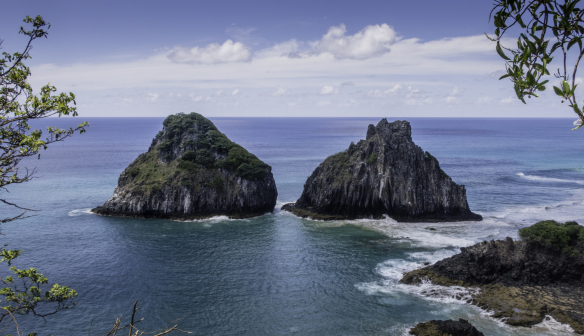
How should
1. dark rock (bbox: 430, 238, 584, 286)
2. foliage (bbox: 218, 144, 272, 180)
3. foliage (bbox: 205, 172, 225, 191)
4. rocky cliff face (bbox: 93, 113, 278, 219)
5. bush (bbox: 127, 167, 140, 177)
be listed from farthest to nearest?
1. bush (bbox: 127, 167, 140, 177)
2. foliage (bbox: 218, 144, 272, 180)
3. foliage (bbox: 205, 172, 225, 191)
4. rocky cliff face (bbox: 93, 113, 278, 219)
5. dark rock (bbox: 430, 238, 584, 286)

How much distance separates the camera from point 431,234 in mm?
53719

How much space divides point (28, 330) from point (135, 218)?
109 feet

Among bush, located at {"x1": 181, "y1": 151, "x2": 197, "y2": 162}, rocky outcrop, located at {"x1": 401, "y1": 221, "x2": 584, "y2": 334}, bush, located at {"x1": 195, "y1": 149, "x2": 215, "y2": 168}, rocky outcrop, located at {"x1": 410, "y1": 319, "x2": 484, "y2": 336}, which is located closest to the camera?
rocky outcrop, located at {"x1": 410, "y1": 319, "x2": 484, "y2": 336}

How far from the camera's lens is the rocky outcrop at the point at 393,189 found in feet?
199

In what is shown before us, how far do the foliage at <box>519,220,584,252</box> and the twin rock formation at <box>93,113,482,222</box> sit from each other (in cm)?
2035

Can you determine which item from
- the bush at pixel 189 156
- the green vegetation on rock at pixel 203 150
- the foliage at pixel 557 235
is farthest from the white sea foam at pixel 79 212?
the foliage at pixel 557 235

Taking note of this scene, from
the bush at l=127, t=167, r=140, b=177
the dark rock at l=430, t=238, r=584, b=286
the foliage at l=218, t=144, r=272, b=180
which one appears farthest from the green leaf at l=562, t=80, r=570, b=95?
the bush at l=127, t=167, r=140, b=177

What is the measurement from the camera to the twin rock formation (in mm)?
61250

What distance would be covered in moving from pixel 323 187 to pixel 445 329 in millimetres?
38279

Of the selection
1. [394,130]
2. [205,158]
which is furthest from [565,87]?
[205,158]

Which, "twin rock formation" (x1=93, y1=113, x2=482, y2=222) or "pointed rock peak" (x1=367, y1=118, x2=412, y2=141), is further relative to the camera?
"pointed rock peak" (x1=367, y1=118, x2=412, y2=141)

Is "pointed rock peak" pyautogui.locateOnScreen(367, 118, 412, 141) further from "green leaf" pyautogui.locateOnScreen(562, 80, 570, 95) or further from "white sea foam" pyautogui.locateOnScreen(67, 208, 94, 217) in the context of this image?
"green leaf" pyautogui.locateOnScreen(562, 80, 570, 95)

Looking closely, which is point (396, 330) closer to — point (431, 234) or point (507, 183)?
point (431, 234)

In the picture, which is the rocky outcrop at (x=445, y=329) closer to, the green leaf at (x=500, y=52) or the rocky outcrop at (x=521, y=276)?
the rocky outcrop at (x=521, y=276)
